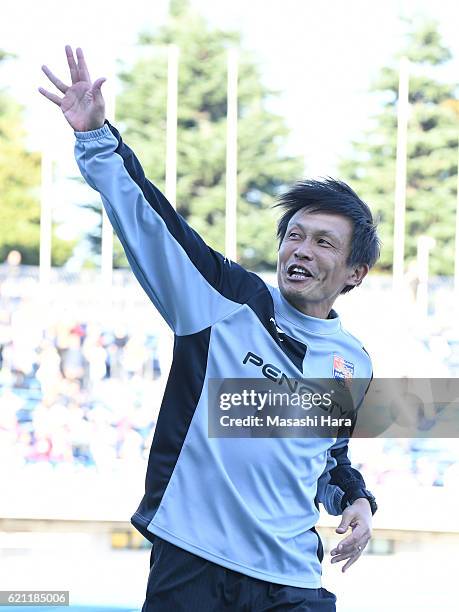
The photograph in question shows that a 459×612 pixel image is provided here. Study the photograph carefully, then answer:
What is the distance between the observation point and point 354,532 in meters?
2.24

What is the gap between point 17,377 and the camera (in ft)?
37.7

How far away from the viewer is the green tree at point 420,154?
67.6 ft

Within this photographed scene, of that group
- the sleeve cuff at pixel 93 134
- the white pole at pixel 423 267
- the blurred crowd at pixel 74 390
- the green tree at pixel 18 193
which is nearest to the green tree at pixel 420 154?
the white pole at pixel 423 267

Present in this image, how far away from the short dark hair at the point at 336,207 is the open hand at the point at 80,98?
1.83 ft

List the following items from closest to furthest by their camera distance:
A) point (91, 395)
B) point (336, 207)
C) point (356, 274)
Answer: point (336, 207), point (356, 274), point (91, 395)

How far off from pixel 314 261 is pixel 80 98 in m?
0.63

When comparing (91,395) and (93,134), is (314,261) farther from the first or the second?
(91,395)

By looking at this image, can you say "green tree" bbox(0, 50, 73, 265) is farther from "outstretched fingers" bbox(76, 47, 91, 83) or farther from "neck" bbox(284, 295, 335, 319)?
"outstretched fingers" bbox(76, 47, 91, 83)

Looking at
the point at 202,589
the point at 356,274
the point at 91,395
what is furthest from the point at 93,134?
the point at 91,395

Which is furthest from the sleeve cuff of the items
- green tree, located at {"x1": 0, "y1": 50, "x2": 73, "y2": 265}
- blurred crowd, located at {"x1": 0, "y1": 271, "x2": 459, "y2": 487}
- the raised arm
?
green tree, located at {"x1": 0, "y1": 50, "x2": 73, "y2": 265}

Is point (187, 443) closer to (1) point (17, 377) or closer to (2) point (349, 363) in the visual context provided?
(2) point (349, 363)

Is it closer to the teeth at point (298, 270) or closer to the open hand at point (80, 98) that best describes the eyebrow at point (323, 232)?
the teeth at point (298, 270)

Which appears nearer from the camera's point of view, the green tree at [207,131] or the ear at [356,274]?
the ear at [356,274]

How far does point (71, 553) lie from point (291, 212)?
6708 millimetres
